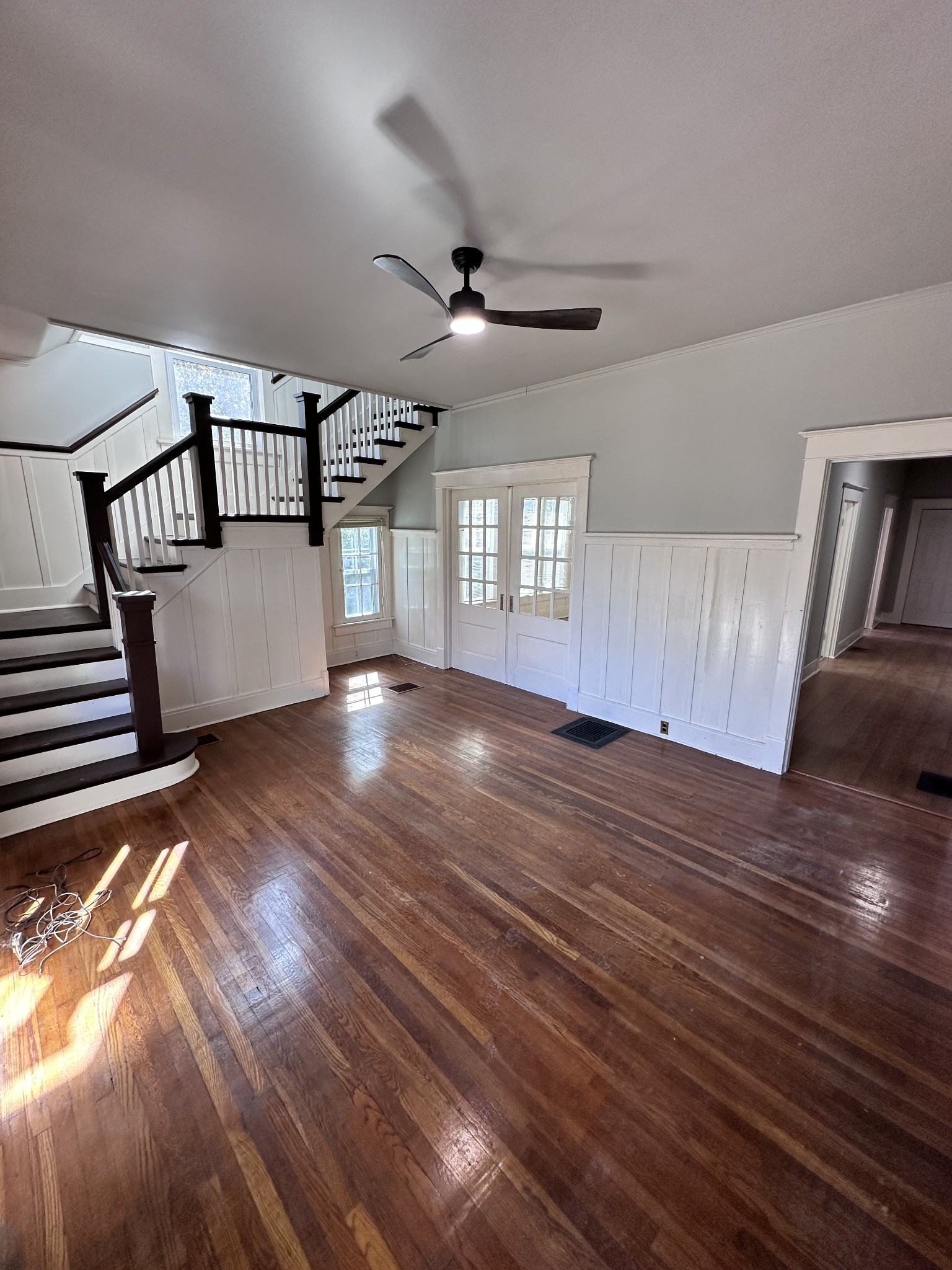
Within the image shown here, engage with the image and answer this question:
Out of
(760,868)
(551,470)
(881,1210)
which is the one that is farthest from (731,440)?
(881,1210)

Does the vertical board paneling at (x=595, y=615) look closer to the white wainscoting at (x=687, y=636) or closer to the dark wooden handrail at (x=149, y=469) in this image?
the white wainscoting at (x=687, y=636)

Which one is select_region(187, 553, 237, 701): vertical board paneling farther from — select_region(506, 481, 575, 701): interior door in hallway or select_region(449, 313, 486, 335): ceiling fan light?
select_region(449, 313, 486, 335): ceiling fan light

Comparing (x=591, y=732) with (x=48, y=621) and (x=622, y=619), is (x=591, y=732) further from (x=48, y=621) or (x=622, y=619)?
(x=48, y=621)

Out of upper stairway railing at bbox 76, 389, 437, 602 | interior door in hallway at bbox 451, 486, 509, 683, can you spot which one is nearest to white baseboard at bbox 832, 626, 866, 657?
interior door in hallway at bbox 451, 486, 509, 683

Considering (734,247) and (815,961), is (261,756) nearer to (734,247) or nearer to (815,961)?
(815,961)

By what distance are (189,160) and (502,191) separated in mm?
1094

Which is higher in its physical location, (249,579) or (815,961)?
(249,579)

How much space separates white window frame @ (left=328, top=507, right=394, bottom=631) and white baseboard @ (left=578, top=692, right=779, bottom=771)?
2.81 meters

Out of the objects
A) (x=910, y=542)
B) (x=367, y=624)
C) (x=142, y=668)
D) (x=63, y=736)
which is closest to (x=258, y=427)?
(x=142, y=668)

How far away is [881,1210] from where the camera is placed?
127 cm

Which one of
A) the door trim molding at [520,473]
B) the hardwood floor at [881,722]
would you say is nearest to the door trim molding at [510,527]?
the door trim molding at [520,473]

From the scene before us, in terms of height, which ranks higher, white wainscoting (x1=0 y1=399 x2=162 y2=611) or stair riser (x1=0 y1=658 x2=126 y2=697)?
white wainscoting (x1=0 y1=399 x2=162 y2=611)

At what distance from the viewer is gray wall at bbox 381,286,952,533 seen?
272 cm

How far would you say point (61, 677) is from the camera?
330cm
